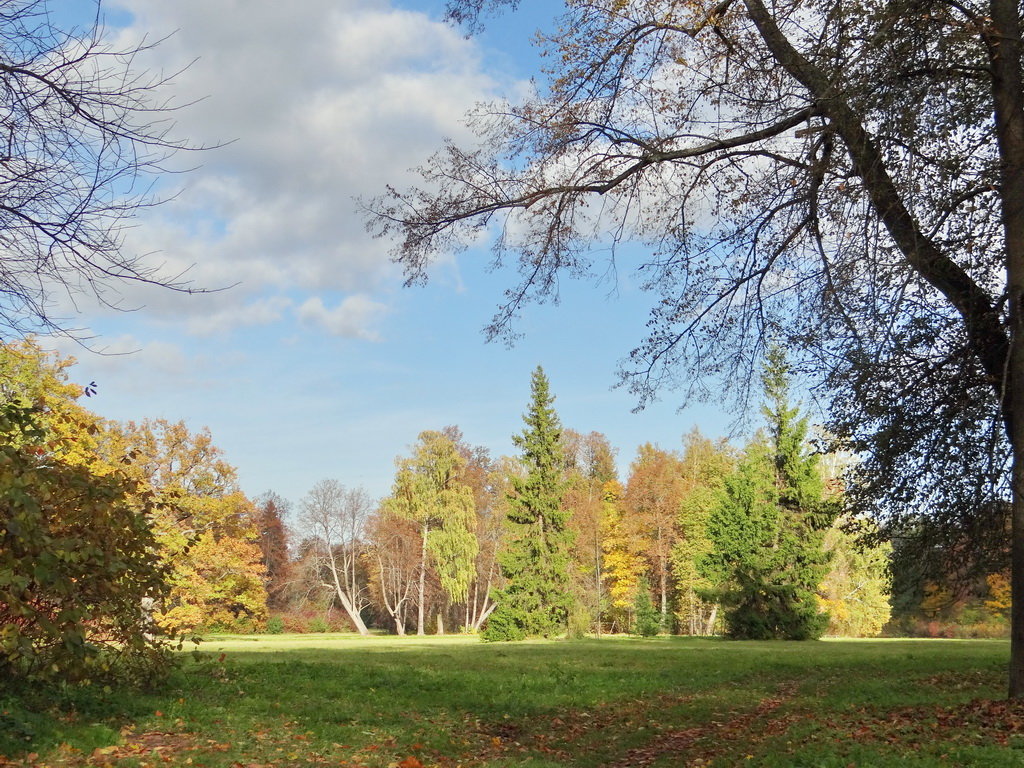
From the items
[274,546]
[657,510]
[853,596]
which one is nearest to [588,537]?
[657,510]

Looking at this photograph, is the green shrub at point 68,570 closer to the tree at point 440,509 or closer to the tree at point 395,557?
the tree at point 440,509

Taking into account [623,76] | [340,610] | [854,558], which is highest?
[623,76]

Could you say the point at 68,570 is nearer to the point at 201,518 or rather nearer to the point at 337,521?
the point at 201,518

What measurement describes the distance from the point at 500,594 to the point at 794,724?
84.6 feet

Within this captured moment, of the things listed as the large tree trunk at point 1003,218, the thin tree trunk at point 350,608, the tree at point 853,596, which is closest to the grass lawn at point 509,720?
the large tree trunk at point 1003,218

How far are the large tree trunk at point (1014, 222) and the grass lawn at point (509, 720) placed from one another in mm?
1089

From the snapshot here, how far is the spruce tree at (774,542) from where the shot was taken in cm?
3350

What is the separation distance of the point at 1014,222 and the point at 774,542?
28.1 meters

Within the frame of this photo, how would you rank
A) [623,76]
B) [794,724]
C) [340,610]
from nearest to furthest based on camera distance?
[794,724], [623,76], [340,610]

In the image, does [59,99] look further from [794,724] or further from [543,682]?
[543,682]

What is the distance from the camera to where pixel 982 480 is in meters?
11.4

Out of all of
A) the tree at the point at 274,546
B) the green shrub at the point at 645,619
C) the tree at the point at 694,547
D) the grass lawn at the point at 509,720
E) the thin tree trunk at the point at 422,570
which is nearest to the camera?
the grass lawn at the point at 509,720

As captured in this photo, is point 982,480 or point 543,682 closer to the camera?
point 982,480

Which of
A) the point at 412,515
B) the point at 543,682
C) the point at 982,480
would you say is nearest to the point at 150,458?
the point at 412,515
